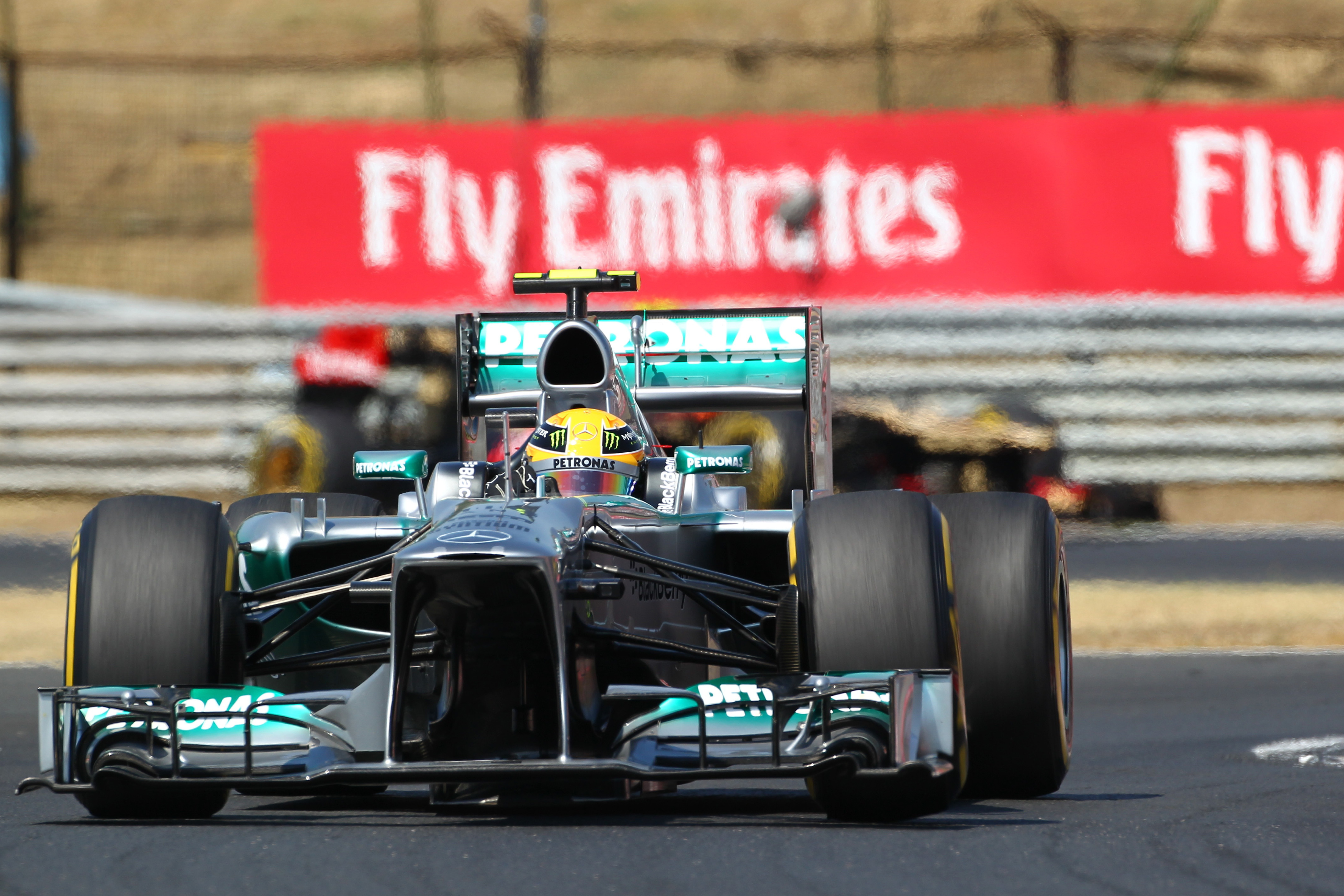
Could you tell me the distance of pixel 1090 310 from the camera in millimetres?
18781

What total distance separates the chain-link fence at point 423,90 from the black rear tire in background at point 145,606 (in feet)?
48.8

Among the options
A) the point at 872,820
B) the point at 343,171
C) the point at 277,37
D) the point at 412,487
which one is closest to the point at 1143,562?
the point at 412,487

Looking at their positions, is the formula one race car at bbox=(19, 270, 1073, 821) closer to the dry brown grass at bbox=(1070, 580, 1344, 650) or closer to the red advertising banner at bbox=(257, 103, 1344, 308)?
the dry brown grass at bbox=(1070, 580, 1344, 650)

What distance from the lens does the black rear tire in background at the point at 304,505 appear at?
26.5ft

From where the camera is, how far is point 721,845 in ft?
17.9

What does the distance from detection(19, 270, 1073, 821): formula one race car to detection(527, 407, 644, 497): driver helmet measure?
0.01 m

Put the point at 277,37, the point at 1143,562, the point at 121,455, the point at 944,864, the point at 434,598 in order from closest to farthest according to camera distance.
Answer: the point at 944,864 → the point at 434,598 → the point at 1143,562 → the point at 121,455 → the point at 277,37

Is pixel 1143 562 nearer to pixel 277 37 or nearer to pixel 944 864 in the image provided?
pixel 944 864

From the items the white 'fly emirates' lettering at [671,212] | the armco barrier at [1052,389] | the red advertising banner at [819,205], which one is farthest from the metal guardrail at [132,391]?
the white 'fly emirates' lettering at [671,212]

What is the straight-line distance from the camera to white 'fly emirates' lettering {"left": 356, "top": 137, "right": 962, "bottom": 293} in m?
18.8

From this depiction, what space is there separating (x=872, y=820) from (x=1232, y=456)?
44.2ft

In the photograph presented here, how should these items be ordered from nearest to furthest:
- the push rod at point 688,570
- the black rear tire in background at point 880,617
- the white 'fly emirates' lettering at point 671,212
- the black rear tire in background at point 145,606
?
the black rear tire in background at point 880,617, the black rear tire in background at point 145,606, the push rod at point 688,570, the white 'fly emirates' lettering at point 671,212

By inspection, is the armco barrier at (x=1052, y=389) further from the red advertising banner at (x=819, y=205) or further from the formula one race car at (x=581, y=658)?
the formula one race car at (x=581, y=658)

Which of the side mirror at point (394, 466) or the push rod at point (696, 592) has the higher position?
the side mirror at point (394, 466)
